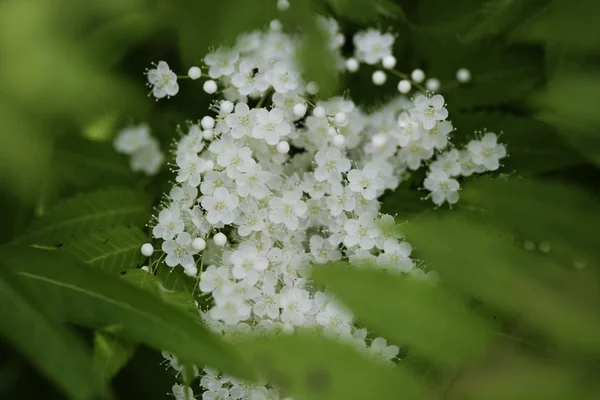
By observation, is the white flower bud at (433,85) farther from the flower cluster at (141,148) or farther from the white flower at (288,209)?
the flower cluster at (141,148)

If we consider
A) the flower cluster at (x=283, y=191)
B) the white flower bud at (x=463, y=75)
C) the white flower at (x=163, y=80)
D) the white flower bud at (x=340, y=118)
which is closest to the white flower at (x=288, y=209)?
the flower cluster at (x=283, y=191)

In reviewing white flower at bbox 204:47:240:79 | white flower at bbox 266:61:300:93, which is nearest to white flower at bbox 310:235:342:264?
white flower at bbox 266:61:300:93

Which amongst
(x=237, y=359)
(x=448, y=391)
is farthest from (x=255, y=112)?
(x=448, y=391)

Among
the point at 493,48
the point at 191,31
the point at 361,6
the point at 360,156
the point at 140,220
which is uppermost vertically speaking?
the point at 493,48

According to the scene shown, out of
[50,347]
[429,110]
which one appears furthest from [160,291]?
[429,110]

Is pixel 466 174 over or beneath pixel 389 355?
over

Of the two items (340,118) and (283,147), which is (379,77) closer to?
(340,118)

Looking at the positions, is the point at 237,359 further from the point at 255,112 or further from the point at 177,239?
the point at 255,112
